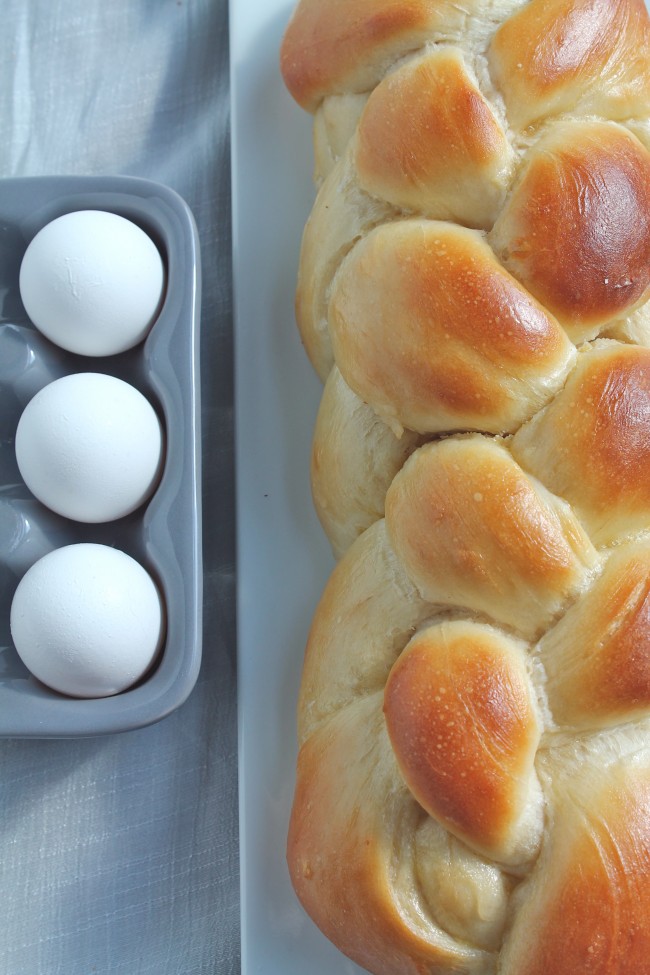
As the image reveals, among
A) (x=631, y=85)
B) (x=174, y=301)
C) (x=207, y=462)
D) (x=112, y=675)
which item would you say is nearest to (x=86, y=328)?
(x=174, y=301)

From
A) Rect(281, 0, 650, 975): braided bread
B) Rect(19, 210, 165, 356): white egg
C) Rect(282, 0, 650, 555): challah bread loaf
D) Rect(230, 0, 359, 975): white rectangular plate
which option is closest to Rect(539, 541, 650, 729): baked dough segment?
Rect(281, 0, 650, 975): braided bread

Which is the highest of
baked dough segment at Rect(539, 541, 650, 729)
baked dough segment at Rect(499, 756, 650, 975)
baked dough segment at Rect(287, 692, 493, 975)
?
baked dough segment at Rect(539, 541, 650, 729)

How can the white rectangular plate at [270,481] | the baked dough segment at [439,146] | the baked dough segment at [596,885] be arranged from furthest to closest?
the white rectangular plate at [270,481] → the baked dough segment at [439,146] → the baked dough segment at [596,885]

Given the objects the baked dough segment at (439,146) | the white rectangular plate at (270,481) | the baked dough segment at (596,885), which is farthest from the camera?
the white rectangular plate at (270,481)

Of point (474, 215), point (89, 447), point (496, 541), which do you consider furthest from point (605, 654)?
point (89, 447)

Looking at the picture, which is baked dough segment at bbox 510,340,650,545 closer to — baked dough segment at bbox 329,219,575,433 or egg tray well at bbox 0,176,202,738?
baked dough segment at bbox 329,219,575,433

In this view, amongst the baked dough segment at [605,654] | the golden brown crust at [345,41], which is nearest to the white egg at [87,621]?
the baked dough segment at [605,654]

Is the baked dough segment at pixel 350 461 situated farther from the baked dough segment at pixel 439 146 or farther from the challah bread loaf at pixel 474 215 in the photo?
the baked dough segment at pixel 439 146

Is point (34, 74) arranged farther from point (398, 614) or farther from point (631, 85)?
point (398, 614)

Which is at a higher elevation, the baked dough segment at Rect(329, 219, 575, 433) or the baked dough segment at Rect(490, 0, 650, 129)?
the baked dough segment at Rect(490, 0, 650, 129)
